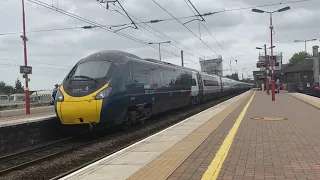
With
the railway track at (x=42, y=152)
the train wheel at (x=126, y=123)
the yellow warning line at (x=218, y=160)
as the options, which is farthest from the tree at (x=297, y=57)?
the yellow warning line at (x=218, y=160)

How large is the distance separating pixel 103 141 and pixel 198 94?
60.7 feet

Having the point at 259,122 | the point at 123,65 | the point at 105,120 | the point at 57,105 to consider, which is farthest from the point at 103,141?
the point at 259,122

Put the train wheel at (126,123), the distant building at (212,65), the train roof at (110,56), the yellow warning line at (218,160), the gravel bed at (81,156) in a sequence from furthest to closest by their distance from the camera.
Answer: the distant building at (212,65) → the train wheel at (126,123) → the train roof at (110,56) → the gravel bed at (81,156) → the yellow warning line at (218,160)

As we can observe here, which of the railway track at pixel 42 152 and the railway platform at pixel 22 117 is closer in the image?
the railway track at pixel 42 152

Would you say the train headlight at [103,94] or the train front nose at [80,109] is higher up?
the train headlight at [103,94]

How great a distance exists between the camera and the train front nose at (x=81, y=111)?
12750 millimetres

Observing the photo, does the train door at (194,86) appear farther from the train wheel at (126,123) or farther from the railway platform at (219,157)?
the railway platform at (219,157)

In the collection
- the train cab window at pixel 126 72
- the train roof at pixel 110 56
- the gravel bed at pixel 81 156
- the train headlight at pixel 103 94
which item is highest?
the train roof at pixel 110 56

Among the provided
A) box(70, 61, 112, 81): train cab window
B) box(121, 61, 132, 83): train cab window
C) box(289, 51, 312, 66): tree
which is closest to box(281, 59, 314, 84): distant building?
box(289, 51, 312, 66): tree

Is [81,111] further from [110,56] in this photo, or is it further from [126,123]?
[126,123]

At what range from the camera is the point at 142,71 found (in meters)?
16.5

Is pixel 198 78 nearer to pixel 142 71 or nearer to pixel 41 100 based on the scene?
pixel 142 71

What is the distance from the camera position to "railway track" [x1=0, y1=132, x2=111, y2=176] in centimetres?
990

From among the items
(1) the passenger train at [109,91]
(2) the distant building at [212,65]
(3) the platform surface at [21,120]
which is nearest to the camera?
(3) the platform surface at [21,120]
